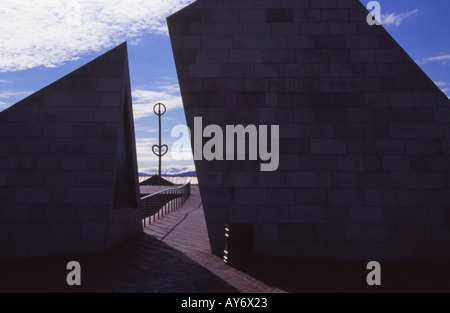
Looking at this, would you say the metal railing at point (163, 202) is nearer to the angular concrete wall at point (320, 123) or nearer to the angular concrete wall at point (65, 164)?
the angular concrete wall at point (65, 164)

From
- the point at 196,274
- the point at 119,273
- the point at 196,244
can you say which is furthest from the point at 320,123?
the point at 119,273

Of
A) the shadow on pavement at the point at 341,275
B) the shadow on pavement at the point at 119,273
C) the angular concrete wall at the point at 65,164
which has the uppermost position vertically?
the angular concrete wall at the point at 65,164

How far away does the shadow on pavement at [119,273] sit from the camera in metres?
6.05

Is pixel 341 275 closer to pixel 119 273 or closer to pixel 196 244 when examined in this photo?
pixel 196 244

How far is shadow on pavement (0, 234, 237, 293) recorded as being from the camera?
6055 mm

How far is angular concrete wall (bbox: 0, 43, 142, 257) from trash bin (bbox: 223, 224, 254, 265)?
3.57 m

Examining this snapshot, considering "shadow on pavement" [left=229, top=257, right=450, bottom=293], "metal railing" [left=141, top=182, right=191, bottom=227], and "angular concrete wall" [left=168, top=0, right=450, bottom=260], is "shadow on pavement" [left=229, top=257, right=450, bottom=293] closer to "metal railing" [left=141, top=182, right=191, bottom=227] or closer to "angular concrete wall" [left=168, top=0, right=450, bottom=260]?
"angular concrete wall" [left=168, top=0, right=450, bottom=260]

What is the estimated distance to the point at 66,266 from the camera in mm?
7555

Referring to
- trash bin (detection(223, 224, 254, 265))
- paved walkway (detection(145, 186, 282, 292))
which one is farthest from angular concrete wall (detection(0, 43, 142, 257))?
trash bin (detection(223, 224, 254, 265))

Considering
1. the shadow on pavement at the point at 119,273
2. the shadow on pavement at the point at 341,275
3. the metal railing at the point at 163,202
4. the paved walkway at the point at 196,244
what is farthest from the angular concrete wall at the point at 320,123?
the metal railing at the point at 163,202

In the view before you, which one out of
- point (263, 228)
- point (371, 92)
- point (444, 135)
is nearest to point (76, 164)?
point (263, 228)

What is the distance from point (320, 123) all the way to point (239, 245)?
4.52 metres

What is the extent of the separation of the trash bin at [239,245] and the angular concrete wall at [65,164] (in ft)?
11.7

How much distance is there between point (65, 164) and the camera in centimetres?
892
